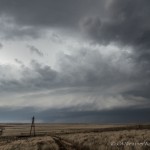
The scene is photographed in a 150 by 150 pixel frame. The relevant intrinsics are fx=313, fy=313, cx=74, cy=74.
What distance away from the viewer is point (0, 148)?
46062 millimetres

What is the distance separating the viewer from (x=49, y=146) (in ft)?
148

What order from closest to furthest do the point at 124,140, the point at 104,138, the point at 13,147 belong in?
the point at 13,147 → the point at 124,140 → the point at 104,138

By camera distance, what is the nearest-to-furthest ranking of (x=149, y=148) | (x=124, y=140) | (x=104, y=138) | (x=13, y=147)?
1. (x=149, y=148)
2. (x=13, y=147)
3. (x=124, y=140)
4. (x=104, y=138)

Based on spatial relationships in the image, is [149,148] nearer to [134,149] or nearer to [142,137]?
[134,149]

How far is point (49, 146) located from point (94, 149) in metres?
8.91

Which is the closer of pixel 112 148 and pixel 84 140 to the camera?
pixel 112 148

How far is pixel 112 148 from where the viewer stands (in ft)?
155

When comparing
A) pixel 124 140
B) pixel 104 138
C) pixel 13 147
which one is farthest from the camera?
pixel 104 138

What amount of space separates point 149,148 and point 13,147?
63.4 ft

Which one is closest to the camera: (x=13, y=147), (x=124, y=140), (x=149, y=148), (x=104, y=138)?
(x=149, y=148)

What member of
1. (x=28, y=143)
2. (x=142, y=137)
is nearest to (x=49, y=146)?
(x=28, y=143)

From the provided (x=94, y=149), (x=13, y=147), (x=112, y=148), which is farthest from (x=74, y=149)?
(x=13, y=147)

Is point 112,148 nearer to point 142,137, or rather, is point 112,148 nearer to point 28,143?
point 142,137

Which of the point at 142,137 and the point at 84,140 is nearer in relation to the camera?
the point at 142,137
